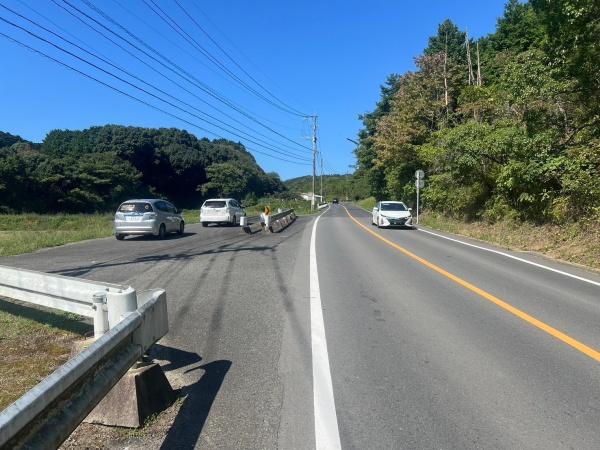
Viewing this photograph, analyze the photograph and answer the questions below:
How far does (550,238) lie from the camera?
1711 centimetres

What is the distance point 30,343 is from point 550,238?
53.1 feet

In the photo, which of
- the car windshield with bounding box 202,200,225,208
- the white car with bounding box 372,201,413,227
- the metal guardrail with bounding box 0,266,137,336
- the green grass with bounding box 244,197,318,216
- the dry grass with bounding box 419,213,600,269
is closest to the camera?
the metal guardrail with bounding box 0,266,137,336

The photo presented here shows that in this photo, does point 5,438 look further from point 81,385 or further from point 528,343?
point 528,343

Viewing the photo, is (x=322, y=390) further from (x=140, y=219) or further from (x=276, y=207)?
(x=276, y=207)

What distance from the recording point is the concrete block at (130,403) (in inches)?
152

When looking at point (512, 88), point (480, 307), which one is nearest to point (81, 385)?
point (480, 307)

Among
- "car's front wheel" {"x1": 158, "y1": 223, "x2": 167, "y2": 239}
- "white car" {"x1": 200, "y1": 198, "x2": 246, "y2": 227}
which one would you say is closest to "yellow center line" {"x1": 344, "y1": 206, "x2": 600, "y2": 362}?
"car's front wheel" {"x1": 158, "y1": 223, "x2": 167, "y2": 239}

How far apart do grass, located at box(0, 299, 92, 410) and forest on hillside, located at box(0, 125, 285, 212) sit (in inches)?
2202

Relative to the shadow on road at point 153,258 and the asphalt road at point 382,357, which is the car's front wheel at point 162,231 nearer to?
the shadow on road at point 153,258

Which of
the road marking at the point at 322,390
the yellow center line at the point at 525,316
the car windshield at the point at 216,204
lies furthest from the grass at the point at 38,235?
the yellow center line at the point at 525,316

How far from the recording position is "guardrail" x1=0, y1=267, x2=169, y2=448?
260cm

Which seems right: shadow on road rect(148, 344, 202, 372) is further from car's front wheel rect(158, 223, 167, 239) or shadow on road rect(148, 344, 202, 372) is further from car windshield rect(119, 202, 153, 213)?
car's front wheel rect(158, 223, 167, 239)

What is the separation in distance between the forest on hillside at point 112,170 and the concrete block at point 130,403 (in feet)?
195

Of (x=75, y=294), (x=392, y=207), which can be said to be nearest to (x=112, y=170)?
(x=392, y=207)
